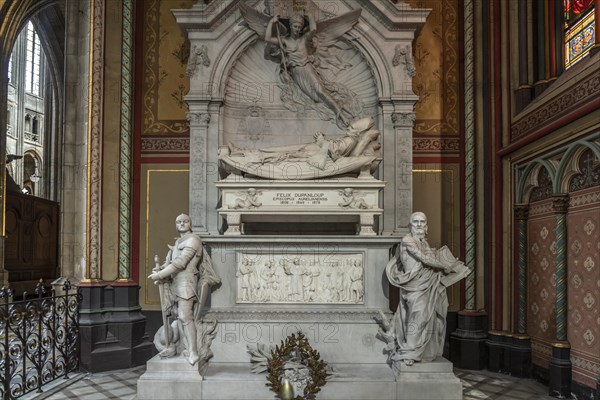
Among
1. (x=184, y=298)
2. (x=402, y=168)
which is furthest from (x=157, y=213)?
(x=402, y=168)

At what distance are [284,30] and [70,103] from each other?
3.11 meters

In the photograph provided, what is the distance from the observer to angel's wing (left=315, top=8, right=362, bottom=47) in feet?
23.5

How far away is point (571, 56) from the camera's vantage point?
6.79 metres

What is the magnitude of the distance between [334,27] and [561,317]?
4.25 m

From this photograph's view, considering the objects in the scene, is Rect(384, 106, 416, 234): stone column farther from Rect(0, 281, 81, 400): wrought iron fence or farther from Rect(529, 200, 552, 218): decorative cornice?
Rect(0, 281, 81, 400): wrought iron fence

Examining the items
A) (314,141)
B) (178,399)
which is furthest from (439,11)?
(178,399)

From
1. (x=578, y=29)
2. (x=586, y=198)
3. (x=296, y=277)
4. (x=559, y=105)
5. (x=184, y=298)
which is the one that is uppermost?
(x=578, y=29)

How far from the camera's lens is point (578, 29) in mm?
6609

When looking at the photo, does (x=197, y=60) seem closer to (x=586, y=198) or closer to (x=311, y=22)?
(x=311, y=22)

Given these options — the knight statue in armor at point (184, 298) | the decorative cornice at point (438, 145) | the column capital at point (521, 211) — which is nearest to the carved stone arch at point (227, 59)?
the knight statue in armor at point (184, 298)

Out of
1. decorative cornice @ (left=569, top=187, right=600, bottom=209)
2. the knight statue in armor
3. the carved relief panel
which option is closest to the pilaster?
the carved relief panel

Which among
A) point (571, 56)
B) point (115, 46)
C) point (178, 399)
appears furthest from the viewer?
point (115, 46)

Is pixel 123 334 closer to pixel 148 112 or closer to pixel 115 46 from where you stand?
pixel 148 112

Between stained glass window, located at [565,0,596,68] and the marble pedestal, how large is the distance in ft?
12.4
